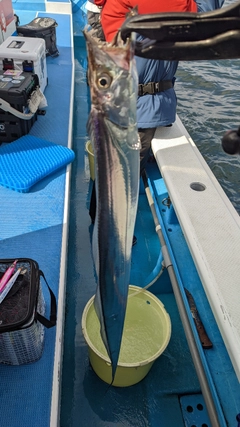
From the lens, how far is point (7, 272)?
5.94ft

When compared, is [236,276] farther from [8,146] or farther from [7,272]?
[8,146]

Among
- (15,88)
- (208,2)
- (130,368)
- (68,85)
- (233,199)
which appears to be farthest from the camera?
(68,85)

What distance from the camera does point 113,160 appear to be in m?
0.93

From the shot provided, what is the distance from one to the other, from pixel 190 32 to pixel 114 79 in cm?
21

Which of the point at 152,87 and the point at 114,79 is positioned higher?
the point at 114,79

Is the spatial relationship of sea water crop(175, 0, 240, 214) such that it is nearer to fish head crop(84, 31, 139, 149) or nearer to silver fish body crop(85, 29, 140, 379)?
silver fish body crop(85, 29, 140, 379)

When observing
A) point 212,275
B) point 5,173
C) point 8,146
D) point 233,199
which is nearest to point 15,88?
point 8,146

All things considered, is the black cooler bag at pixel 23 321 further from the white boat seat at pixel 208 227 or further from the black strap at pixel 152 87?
the black strap at pixel 152 87

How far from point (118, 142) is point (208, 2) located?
216 cm

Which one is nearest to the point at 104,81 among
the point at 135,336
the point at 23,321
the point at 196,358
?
the point at 23,321

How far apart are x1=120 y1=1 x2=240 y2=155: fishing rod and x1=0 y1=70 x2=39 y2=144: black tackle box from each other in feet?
9.18

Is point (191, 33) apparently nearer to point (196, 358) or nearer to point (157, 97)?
point (196, 358)

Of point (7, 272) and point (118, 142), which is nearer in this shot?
point (118, 142)

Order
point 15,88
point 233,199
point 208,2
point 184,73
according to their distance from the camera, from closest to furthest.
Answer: point 208,2, point 15,88, point 233,199, point 184,73
